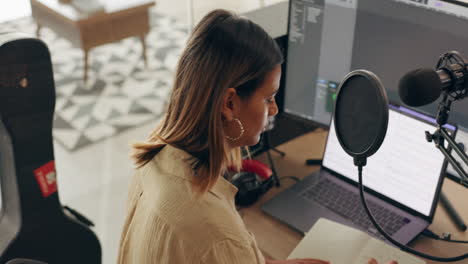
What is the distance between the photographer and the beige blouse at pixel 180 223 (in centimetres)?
90

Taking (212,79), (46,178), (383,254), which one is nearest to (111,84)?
(46,178)

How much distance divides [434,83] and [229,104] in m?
0.34

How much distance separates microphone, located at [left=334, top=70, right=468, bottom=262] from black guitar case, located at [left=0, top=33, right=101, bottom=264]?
2.60ft

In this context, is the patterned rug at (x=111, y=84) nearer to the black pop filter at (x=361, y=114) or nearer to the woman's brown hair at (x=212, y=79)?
the woman's brown hair at (x=212, y=79)

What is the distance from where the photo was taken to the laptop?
1.32 m

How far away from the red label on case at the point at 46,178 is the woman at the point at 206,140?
547mm

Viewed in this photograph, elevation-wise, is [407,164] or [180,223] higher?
[180,223]

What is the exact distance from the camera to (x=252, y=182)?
57.5 inches

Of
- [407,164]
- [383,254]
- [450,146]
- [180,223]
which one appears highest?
[450,146]

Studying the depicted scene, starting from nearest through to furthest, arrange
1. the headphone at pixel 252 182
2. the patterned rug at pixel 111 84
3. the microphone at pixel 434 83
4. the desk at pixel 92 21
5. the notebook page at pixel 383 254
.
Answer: the microphone at pixel 434 83, the notebook page at pixel 383 254, the headphone at pixel 252 182, the patterned rug at pixel 111 84, the desk at pixel 92 21

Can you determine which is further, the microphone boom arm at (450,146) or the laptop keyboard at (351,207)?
the laptop keyboard at (351,207)

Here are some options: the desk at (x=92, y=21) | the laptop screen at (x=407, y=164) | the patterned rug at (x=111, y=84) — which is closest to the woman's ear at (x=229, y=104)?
the laptop screen at (x=407, y=164)

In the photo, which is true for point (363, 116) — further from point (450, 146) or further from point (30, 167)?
point (30, 167)

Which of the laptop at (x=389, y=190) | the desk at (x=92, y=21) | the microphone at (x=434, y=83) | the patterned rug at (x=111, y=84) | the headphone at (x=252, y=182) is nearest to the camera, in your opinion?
the microphone at (x=434, y=83)
